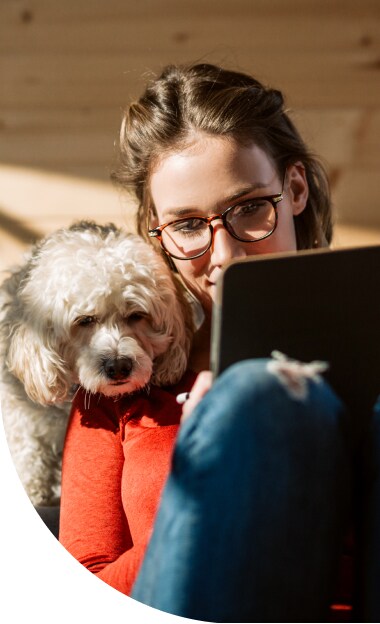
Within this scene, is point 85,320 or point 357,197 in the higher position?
point 357,197

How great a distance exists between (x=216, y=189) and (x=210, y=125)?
117 millimetres

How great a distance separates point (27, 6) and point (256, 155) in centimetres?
→ 111

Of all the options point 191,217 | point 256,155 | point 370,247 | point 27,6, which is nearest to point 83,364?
point 191,217

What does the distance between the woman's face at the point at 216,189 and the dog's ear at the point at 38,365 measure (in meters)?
0.26

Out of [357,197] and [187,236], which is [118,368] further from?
[357,197]

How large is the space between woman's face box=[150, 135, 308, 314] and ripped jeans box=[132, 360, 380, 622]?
0.43 metres

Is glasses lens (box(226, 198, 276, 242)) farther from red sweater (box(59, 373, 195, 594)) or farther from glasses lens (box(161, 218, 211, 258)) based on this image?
red sweater (box(59, 373, 195, 594))

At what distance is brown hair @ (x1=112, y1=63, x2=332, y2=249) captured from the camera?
1.14m

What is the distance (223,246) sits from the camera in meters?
1.09

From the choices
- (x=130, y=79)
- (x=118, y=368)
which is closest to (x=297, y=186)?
(x=118, y=368)

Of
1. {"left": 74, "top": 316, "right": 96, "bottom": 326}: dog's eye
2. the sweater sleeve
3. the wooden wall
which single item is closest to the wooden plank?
the wooden wall

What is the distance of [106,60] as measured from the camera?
2064 millimetres

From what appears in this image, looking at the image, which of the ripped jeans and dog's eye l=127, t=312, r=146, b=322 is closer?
the ripped jeans

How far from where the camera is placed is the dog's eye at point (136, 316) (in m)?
1.17
